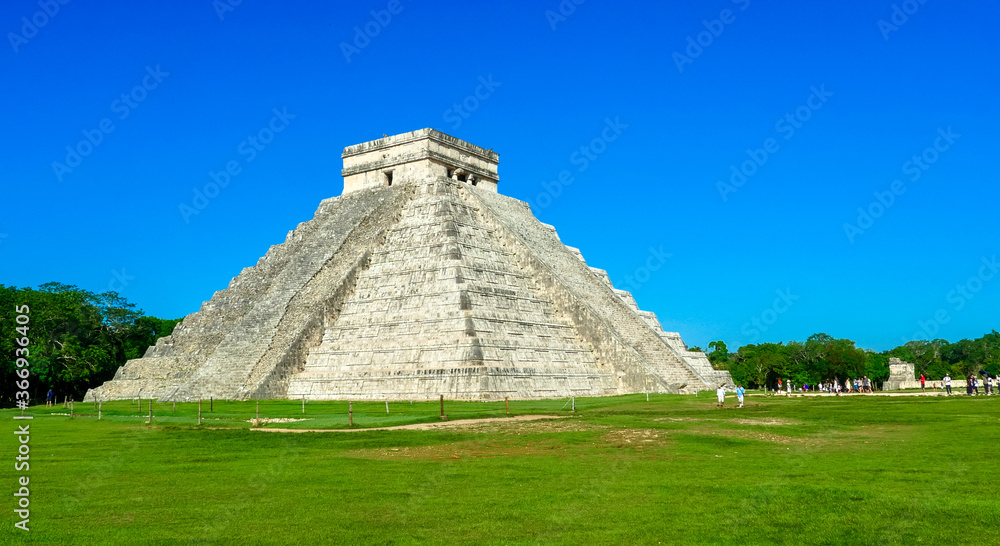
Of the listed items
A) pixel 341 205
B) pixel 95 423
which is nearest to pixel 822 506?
pixel 95 423

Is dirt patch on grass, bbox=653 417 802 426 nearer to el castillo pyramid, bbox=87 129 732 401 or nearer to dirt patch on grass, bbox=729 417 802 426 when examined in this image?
dirt patch on grass, bbox=729 417 802 426

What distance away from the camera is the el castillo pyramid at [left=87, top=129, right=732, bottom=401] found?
30.7 m

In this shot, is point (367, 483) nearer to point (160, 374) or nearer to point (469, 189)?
point (160, 374)

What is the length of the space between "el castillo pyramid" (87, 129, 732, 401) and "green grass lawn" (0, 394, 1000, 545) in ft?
33.7

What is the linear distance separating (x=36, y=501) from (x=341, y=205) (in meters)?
32.9

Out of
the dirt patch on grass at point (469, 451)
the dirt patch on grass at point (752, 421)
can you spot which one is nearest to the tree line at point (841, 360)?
the dirt patch on grass at point (752, 421)

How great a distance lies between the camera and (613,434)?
17.3m

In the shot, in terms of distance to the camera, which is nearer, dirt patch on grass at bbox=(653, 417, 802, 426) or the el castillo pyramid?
dirt patch on grass at bbox=(653, 417, 802, 426)

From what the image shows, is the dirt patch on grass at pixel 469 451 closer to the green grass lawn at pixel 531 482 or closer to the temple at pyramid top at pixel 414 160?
the green grass lawn at pixel 531 482

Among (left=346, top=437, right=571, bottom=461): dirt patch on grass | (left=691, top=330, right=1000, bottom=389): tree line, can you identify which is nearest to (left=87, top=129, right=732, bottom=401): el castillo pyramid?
(left=346, top=437, right=571, bottom=461): dirt patch on grass

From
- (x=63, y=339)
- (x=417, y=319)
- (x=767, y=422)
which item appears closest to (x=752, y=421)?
(x=767, y=422)

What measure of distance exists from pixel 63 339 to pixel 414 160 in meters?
21.1

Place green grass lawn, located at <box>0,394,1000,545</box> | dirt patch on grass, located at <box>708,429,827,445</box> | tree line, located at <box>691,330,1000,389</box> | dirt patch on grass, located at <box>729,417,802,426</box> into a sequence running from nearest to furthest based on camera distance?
1. green grass lawn, located at <box>0,394,1000,545</box>
2. dirt patch on grass, located at <box>708,429,827,445</box>
3. dirt patch on grass, located at <box>729,417,802,426</box>
4. tree line, located at <box>691,330,1000,389</box>

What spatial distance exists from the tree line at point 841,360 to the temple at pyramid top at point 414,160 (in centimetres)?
2488
